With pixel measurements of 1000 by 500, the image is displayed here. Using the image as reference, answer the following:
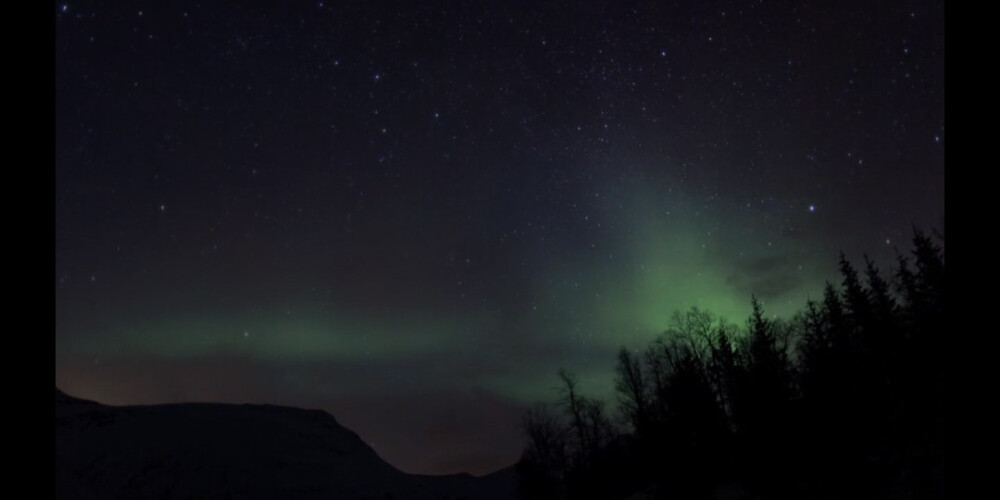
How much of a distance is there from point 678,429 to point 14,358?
92.0 feet

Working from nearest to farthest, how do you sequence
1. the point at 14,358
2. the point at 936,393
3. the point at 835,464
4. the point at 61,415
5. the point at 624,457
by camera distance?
1. the point at 14,358
2. the point at 835,464
3. the point at 936,393
4. the point at 624,457
5. the point at 61,415

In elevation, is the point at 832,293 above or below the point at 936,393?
above

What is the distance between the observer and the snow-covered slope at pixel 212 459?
77.1m

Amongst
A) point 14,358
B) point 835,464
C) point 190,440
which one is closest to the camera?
point 14,358

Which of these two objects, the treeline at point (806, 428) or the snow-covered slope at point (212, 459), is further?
the snow-covered slope at point (212, 459)

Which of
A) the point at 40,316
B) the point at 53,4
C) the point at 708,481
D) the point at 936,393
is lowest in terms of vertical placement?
the point at 708,481

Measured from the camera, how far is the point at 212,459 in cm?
8300

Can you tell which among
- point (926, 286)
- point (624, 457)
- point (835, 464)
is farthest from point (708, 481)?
point (926, 286)

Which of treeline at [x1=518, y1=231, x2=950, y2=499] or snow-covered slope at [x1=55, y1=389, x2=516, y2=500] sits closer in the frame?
treeline at [x1=518, y1=231, x2=950, y2=499]

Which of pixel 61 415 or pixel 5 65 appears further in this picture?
pixel 61 415

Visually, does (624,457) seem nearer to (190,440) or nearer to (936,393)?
Answer: (936,393)

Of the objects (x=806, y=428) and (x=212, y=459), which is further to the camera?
(x=212, y=459)

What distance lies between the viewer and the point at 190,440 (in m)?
88.2

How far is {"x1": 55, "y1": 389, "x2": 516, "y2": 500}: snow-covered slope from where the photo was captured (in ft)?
253
